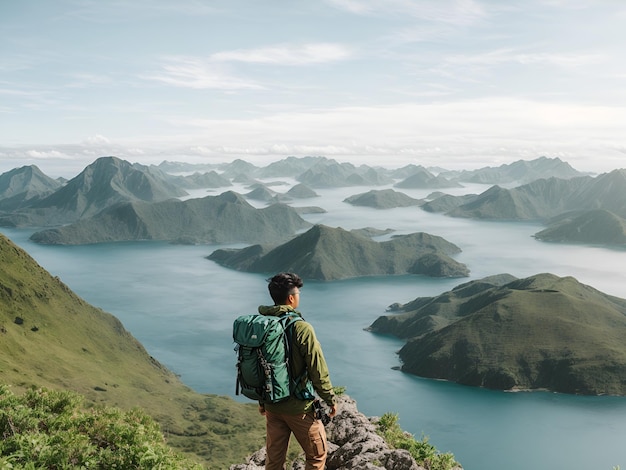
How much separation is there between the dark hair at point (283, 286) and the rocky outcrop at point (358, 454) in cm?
804

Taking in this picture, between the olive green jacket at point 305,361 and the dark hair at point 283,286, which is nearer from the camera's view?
the olive green jacket at point 305,361

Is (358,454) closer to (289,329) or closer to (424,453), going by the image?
(424,453)

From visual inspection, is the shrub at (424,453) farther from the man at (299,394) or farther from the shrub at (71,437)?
the man at (299,394)

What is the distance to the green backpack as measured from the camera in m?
10.4

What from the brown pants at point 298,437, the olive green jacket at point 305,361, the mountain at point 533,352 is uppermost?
the olive green jacket at point 305,361

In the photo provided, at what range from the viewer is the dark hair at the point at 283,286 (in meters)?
11.2

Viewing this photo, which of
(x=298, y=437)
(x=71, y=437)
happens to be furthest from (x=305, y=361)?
(x=71, y=437)

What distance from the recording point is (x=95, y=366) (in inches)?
5300

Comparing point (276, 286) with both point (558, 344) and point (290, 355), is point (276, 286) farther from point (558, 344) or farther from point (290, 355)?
point (558, 344)

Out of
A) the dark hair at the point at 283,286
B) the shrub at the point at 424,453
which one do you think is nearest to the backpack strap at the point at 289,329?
the dark hair at the point at 283,286

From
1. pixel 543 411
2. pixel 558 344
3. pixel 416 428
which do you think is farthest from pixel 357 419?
pixel 558 344

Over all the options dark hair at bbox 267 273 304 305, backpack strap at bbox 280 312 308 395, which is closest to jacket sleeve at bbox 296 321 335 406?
backpack strap at bbox 280 312 308 395

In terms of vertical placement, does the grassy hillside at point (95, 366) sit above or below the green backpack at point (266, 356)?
below

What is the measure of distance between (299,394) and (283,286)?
2.36 metres
